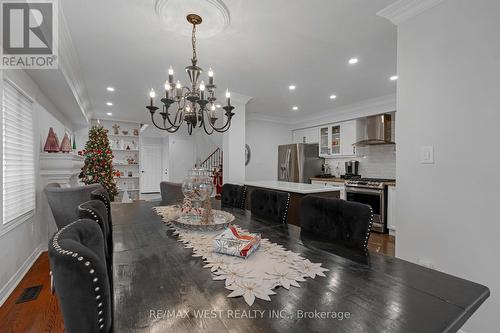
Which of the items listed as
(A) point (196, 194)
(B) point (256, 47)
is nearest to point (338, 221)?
(A) point (196, 194)

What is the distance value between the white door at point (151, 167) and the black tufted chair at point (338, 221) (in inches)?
321

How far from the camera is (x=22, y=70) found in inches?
103

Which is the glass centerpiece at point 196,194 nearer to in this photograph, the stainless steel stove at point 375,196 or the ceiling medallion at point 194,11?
the ceiling medallion at point 194,11

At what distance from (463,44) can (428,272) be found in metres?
1.57

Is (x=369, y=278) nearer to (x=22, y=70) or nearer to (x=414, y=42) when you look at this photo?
(x=414, y=42)

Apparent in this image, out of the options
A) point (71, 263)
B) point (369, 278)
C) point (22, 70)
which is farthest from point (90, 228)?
point (22, 70)

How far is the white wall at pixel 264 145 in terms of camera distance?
19.4 feet

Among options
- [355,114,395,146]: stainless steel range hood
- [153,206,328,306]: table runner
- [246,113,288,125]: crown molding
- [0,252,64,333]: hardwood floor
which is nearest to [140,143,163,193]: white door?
[246,113,288,125]: crown molding

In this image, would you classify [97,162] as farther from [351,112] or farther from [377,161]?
[377,161]

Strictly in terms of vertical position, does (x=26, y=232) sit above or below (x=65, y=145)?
below

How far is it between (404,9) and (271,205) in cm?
189

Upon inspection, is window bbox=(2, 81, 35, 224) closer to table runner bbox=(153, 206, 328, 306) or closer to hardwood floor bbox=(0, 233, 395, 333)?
hardwood floor bbox=(0, 233, 395, 333)

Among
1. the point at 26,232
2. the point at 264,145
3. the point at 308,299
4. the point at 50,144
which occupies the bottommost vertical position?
the point at 26,232

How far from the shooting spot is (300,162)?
5527mm
